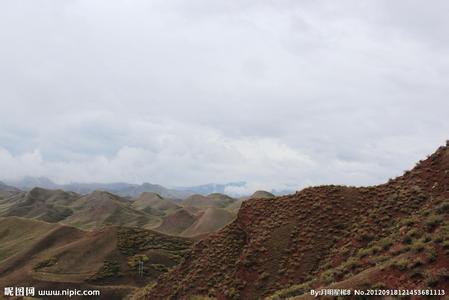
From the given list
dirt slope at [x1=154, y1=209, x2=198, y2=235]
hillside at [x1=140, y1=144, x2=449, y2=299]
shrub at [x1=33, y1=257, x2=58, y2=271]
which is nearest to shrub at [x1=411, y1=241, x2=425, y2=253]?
hillside at [x1=140, y1=144, x2=449, y2=299]

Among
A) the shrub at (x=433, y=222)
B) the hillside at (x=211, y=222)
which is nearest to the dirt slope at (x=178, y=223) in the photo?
the hillside at (x=211, y=222)

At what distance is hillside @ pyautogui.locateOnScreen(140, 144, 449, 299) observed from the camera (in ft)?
118

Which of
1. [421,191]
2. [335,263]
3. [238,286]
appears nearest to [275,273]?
[238,286]

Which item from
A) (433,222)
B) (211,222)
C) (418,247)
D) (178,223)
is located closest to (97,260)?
(211,222)

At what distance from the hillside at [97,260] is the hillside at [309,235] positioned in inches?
1352

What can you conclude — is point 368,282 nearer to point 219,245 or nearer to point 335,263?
point 335,263

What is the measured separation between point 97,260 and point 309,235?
62365 millimetres

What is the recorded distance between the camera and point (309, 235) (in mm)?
46438

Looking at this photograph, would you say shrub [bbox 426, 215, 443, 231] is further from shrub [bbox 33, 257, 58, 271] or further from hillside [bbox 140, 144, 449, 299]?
shrub [bbox 33, 257, 58, 271]

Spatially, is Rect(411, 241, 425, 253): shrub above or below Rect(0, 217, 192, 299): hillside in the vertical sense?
above

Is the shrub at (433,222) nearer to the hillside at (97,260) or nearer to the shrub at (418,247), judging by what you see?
the shrub at (418,247)

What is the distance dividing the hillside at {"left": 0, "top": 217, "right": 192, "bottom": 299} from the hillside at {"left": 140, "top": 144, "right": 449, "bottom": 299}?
1352 inches

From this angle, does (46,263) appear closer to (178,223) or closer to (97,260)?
(97,260)

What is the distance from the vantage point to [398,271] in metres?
20.9
